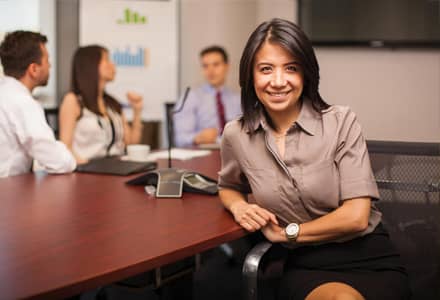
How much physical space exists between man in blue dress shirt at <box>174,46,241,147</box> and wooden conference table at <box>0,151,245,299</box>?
1.77 m

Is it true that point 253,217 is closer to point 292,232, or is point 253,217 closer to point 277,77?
point 292,232

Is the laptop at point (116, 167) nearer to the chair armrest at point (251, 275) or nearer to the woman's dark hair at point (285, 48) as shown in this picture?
the woman's dark hair at point (285, 48)

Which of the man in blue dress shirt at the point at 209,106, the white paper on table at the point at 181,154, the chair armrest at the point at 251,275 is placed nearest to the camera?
the chair armrest at the point at 251,275


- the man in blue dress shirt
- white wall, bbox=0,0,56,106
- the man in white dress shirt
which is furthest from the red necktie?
the man in white dress shirt

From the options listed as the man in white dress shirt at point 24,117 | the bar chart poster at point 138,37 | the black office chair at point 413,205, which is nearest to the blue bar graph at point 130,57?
the bar chart poster at point 138,37

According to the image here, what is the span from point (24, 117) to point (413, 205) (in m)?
1.51

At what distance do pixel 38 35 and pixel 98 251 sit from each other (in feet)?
4.95

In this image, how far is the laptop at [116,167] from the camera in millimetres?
2357

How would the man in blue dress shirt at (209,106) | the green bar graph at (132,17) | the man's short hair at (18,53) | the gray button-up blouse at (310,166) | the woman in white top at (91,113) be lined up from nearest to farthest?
the gray button-up blouse at (310,166)
the man's short hair at (18,53)
the woman in white top at (91,113)
the man in blue dress shirt at (209,106)
the green bar graph at (132,17)

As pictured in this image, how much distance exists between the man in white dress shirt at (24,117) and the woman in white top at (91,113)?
0.66 meters

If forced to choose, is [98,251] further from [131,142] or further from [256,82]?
[131,142]

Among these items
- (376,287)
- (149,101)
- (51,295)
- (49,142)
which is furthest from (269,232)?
(149,101)

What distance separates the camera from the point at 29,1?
389 cm

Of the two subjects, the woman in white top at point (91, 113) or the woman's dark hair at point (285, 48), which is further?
the woman in white top at point (91, 113)
